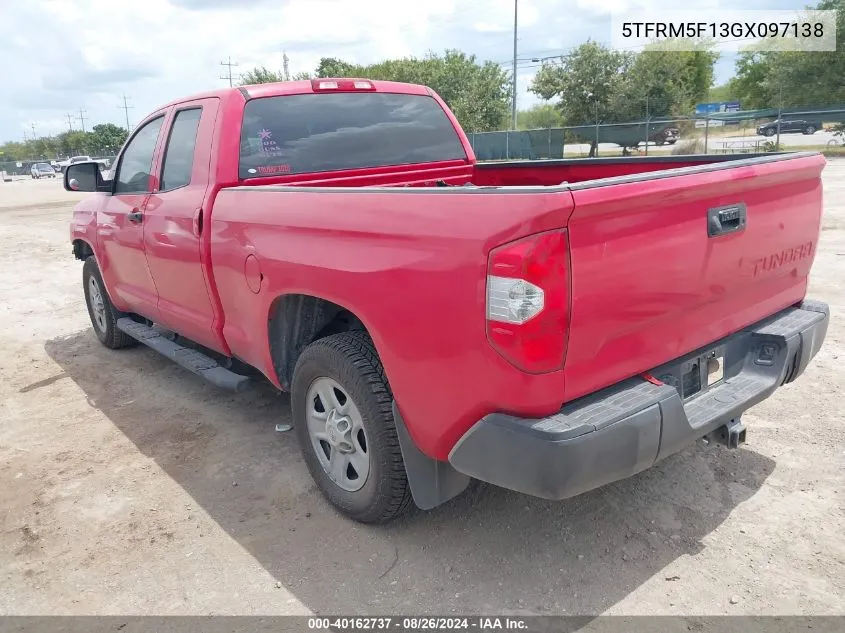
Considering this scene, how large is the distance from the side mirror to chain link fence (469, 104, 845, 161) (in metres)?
23.2

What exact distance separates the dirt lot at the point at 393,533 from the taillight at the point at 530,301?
1.07 m

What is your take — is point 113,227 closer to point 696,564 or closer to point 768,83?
point 696,564

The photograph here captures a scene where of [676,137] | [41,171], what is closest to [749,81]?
[676,137]

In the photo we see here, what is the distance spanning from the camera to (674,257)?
245cm

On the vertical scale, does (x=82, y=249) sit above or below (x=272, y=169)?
below

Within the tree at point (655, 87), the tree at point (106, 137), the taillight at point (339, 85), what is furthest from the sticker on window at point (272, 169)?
the tree at point (106, 137)

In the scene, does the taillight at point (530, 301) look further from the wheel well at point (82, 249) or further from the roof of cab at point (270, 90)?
the wheel well at point (82, 249)

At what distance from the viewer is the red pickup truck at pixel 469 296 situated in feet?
7.24

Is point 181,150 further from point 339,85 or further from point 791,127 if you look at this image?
point 791,127

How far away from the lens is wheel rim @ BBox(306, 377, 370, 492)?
120 inches

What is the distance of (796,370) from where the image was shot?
3.07 metres

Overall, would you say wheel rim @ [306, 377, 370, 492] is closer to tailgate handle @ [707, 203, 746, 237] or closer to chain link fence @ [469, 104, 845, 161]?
tailgate handle @ [707, 203, 746, 237]

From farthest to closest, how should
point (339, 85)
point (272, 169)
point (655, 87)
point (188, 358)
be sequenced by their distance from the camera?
1. point (655, 87)
2. point (188, 358)
3. point (339, 85)
4. point (272, 169)

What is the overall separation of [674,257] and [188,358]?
315 centimetres
